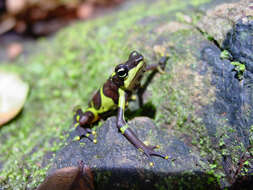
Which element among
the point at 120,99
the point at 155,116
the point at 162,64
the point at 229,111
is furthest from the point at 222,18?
the point at 120,99

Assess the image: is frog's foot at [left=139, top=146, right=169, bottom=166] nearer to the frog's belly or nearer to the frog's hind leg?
the frog's hind leg

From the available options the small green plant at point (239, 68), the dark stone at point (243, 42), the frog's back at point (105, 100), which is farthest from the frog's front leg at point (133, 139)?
the dark stone at point (243, 42)

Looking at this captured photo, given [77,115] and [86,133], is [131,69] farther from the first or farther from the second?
[77,115]

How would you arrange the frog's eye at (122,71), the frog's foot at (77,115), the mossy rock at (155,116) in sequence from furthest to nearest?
the frog's foot at (77,115)
the frog's eye at (122,71)
the mossy rock at (155,116)

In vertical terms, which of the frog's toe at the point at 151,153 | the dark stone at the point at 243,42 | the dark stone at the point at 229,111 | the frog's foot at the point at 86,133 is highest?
the dark stone at the point at 243,42

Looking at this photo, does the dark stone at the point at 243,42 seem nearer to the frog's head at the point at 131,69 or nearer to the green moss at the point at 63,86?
the green moss at the point at 63,86
